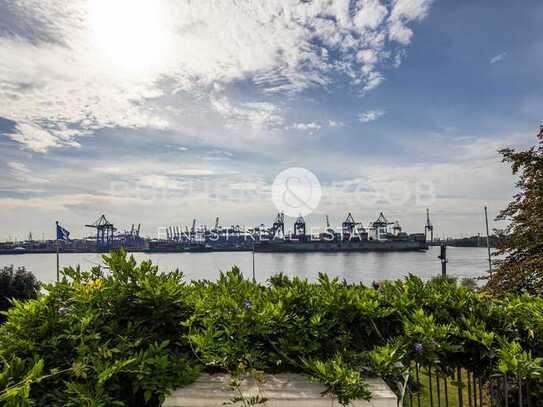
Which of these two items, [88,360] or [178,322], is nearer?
[88,360]

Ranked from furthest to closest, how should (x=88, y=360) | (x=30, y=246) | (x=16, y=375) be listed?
1. (x=30, y=246)
2. (x=88, y=360)
3. (x=16, y=375)

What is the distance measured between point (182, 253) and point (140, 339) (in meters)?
168

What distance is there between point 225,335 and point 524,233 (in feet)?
34.8

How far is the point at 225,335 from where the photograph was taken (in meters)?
2.28

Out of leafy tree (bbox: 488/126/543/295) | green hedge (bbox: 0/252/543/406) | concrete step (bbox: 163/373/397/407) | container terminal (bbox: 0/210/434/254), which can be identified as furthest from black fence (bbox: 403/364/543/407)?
container terminal (bbox: 0/210/434/254)

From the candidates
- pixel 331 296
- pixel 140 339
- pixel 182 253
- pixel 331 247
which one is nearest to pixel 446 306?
pixel 331 296

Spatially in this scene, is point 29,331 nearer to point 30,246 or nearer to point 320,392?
point 320,392

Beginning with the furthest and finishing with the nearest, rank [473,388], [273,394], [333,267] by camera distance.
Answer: [333,267] < [473,388] < [273,394]

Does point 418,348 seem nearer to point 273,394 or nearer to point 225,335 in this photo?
point 273,394

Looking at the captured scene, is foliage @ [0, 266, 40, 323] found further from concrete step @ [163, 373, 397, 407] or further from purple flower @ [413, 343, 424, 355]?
purple flower @ [413, 343, 424, 355]

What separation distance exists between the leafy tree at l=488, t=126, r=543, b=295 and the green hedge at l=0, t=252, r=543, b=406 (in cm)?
786

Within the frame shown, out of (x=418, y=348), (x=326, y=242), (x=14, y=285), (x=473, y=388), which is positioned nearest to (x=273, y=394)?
(x=418, y=348)

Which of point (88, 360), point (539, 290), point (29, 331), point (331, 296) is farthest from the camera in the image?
point (539, 290)

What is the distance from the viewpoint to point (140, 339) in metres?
2.11
